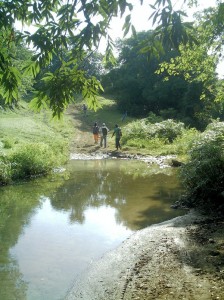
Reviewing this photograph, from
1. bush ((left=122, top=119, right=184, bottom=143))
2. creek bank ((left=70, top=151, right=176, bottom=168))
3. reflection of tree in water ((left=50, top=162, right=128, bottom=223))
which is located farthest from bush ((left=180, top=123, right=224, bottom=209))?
bush ((left=122, top=119, right=184, bottom=143))

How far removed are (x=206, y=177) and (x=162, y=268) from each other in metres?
5.13

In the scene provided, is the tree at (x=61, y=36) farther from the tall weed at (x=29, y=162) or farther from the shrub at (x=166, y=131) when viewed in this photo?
the shrub at (x=166, y=131)

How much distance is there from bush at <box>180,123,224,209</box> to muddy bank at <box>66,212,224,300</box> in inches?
80.4

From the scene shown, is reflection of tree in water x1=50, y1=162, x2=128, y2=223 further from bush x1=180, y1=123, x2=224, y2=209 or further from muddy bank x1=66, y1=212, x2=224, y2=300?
muddy bank x1=66, y1=212, x2=224, y2=300

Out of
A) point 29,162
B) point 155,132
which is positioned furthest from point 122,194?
point 155,132

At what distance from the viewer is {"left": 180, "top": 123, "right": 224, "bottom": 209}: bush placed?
10.6 metres

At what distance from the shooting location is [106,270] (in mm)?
6598

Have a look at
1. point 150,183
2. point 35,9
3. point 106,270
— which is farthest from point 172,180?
point 35,9

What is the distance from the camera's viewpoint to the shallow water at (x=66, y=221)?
656 cm

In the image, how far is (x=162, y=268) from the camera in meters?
6.31

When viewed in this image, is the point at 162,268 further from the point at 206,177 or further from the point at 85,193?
the point at 85,193

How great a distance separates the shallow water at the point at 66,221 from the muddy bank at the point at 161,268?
0.46 metres

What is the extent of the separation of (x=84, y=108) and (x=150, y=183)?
1358 inches

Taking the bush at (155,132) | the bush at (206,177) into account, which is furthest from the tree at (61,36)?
the bush at (155,132)
